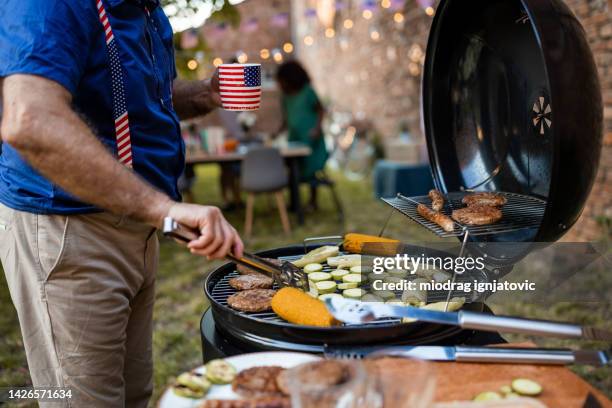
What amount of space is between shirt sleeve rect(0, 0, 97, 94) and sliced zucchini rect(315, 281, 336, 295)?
3.22ft

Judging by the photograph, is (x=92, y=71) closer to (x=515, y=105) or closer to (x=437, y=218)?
→ (x=437, y=218)

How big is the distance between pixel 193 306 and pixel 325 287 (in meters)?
3.09

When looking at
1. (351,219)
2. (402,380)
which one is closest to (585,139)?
(402,380)

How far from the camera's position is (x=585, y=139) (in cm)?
135

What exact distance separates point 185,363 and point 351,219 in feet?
14.3

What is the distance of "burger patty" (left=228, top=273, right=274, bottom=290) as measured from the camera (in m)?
1.87

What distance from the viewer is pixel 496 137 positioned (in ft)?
6.55

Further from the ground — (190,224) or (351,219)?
(190,224)

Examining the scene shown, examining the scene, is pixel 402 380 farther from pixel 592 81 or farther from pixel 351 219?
pixel 351 219

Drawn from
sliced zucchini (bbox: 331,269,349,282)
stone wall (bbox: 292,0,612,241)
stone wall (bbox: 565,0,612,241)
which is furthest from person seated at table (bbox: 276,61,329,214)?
sliced zucchini (bbox: 331,269,349,282)

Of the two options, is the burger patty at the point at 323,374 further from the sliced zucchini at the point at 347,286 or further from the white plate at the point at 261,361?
the sliced zucchini at the point at 347,286

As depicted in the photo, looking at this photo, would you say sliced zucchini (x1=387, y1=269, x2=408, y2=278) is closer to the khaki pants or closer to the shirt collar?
the khaki pants

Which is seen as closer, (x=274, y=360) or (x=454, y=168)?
(x=274, y=360)

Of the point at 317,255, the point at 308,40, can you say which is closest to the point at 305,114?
the point at 317,255
